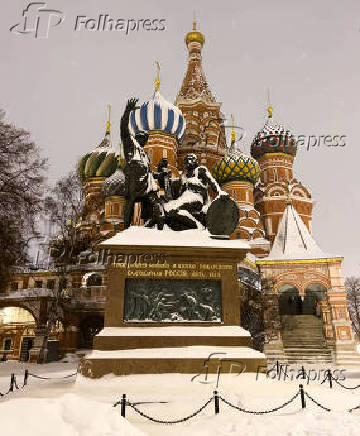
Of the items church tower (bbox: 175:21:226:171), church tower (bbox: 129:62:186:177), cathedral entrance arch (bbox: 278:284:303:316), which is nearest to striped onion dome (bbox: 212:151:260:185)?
church tower (bbox: 175:21:226:171)

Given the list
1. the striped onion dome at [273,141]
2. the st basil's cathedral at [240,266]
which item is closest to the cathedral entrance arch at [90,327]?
the st basil's cathedral at [240,266]

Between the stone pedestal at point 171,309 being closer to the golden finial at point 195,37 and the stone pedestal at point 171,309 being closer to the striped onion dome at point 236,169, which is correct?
the striped onion dome at point 236,169

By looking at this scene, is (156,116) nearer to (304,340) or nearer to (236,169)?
(236,169)

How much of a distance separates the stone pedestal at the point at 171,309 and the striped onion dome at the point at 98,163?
2725 centimetres

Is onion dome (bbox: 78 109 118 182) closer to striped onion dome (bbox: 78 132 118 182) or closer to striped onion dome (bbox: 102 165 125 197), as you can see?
striped onion dome (bbox: 78 132 118 182)

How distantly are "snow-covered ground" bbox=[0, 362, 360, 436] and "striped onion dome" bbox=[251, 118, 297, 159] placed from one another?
103ft

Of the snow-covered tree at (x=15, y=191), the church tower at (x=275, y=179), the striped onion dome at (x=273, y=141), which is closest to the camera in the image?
the snow-covered tree at (x=15, y=191)

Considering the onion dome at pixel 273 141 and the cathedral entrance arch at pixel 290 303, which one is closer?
the cathedral entrance arch at pixel 290 303

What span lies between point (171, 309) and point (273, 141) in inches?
1226

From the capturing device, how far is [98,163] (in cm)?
3478

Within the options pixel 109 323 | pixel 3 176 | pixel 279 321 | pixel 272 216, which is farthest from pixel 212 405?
pixel 272 216

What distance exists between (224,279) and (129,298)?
1947 mm

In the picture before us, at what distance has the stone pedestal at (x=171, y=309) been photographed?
7023 millimetres

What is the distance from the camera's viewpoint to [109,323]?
24.5ft
